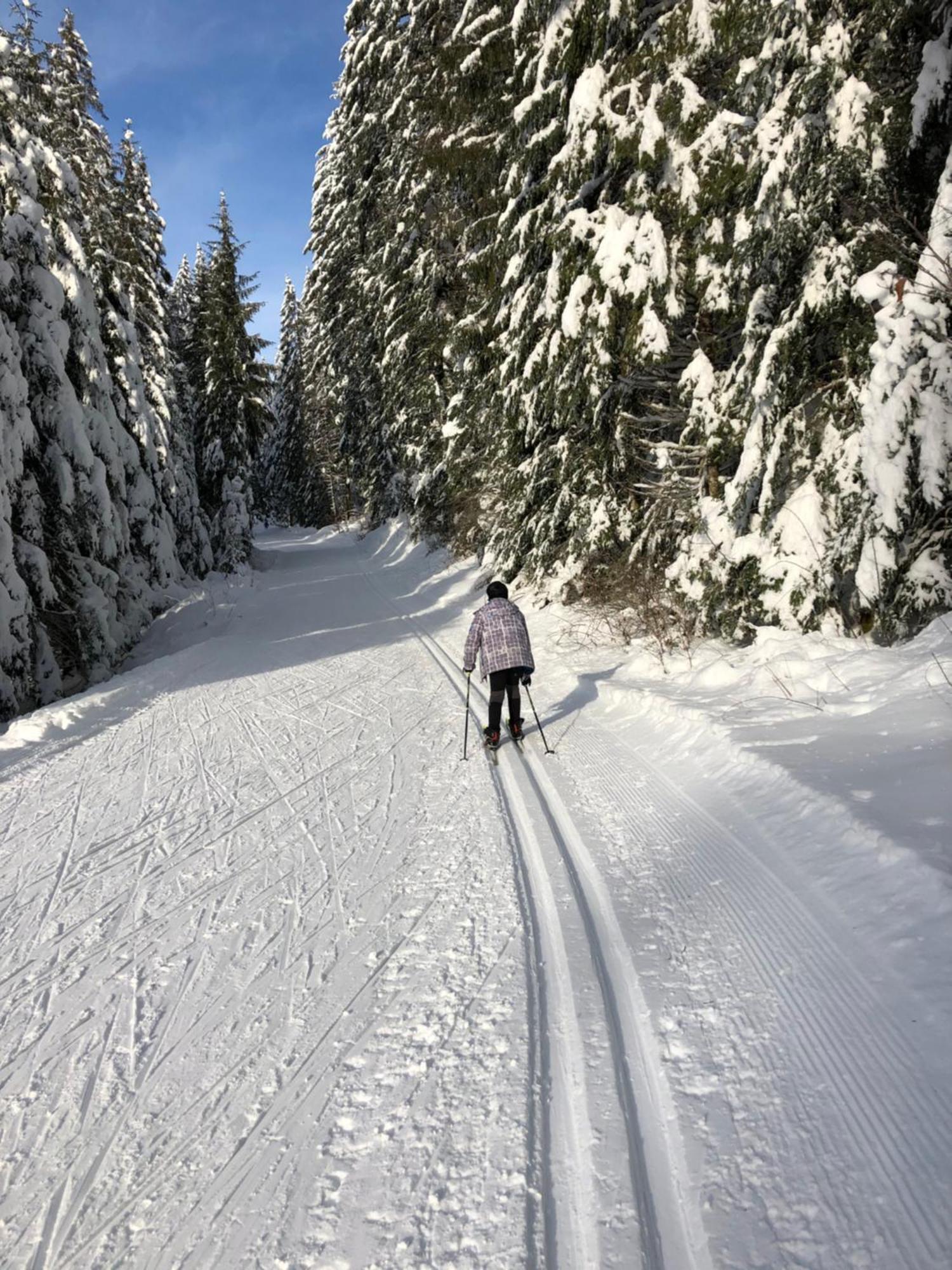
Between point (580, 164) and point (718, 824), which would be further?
point (580, 164)

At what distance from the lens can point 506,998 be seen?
3.01m

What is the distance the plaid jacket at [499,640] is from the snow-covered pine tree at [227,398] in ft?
63.1

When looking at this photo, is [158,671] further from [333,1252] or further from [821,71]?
[821,71]

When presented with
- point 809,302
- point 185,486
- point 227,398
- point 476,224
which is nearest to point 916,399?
point 809,302

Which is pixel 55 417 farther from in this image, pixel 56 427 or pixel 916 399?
pixel 916 399

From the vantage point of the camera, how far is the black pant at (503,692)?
6488 millimetres

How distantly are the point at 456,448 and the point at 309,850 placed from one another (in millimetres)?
13448

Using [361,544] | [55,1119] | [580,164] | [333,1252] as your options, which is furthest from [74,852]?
[361,544]

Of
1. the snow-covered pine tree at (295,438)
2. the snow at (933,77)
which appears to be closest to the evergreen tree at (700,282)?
the snow at (933,77)

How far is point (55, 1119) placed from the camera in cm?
250

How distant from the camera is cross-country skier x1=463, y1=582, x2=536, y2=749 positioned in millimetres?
6508

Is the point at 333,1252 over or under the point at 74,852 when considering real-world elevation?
under

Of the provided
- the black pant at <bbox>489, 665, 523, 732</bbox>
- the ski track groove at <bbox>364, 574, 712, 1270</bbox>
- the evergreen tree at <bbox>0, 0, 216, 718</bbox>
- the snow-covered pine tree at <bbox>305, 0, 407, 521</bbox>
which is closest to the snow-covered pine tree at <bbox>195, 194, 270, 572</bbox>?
the snow-covered pine tree at <bbox>305, 0, 407, 521</bbox>

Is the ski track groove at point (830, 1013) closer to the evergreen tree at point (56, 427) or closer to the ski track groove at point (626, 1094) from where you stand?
the ski track groove at point (626, 1094)
